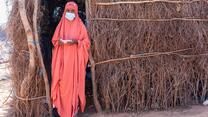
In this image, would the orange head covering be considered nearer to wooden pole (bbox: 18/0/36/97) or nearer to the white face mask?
the white face mask

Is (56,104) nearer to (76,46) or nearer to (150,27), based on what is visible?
(76,46)

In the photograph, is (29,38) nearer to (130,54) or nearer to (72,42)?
(72,42)

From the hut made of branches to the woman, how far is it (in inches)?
10.6

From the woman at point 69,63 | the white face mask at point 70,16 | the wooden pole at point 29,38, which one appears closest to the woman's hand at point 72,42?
the woman at point 69,63

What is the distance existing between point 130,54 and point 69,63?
1129 mm

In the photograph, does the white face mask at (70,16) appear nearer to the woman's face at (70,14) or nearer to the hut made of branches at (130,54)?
the woman's face at (70,14)

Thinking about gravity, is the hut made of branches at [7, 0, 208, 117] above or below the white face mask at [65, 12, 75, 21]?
below

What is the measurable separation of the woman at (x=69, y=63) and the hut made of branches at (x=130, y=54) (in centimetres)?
27

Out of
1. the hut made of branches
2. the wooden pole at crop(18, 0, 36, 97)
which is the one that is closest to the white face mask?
the hut made of branches

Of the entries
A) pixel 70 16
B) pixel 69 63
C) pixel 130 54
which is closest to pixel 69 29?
pixel 70 16

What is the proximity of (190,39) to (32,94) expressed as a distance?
298cm

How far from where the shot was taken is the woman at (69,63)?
20.0ft

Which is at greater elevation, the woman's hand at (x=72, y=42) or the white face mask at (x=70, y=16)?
the white face mask at (x=70, y=16)

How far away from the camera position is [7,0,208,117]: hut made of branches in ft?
20.8
